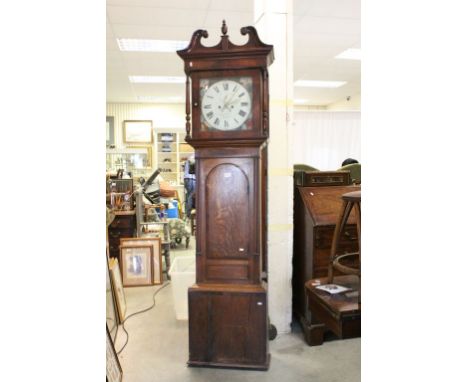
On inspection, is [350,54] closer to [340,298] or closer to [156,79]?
[156,79]

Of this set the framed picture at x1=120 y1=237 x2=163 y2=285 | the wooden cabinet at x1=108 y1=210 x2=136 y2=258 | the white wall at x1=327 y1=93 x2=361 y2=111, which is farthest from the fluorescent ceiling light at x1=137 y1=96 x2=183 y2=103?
the framed picture at x1=120 y1=237 x2=163 y2=285

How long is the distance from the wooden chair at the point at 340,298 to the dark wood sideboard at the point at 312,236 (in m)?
0.13

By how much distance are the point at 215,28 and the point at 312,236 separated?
288 centimetres

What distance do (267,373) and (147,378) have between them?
66 cm

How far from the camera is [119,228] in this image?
13.0 ft

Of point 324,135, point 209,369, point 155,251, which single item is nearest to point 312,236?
point 209,369

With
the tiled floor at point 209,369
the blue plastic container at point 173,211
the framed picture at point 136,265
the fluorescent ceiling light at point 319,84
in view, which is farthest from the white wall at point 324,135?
the tiled floor at point 209,369

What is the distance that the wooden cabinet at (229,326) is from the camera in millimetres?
2072

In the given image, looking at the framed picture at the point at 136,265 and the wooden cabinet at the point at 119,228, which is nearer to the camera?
the framed picture at the point at 136,265

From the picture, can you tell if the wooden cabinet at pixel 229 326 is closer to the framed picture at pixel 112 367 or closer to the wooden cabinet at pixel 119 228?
the framed picture at pixel 112 367
